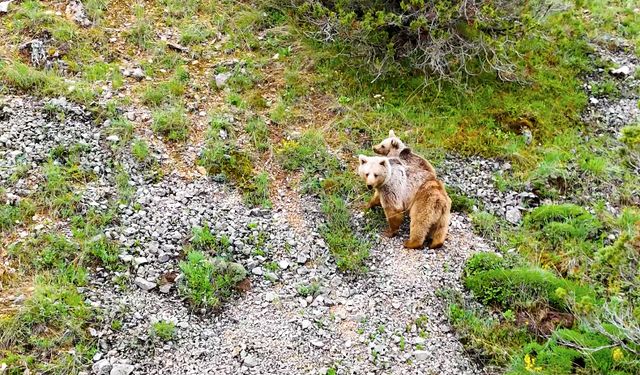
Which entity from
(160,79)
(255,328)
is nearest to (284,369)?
(255,328)

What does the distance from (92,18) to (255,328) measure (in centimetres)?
665

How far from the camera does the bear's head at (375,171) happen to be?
7137 mm

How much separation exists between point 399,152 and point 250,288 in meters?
2.76

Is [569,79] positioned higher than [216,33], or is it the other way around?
[216,33]

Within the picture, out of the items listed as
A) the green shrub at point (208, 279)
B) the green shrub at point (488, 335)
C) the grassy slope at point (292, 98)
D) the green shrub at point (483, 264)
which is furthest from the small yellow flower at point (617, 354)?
the green shrub at point (208, 279)

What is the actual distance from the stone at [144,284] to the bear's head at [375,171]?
285 cm

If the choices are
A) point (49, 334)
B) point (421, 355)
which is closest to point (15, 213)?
point (49, 334)

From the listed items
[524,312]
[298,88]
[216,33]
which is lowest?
[524,312]

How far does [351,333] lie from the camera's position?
6.02 meters

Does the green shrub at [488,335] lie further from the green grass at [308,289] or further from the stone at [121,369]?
the stone at [121,369]

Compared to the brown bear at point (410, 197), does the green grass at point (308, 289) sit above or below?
below

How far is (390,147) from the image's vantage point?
7.84 m

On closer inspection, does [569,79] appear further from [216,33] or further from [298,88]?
[216,33]

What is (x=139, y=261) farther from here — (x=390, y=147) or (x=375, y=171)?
(x=390, y=147)
